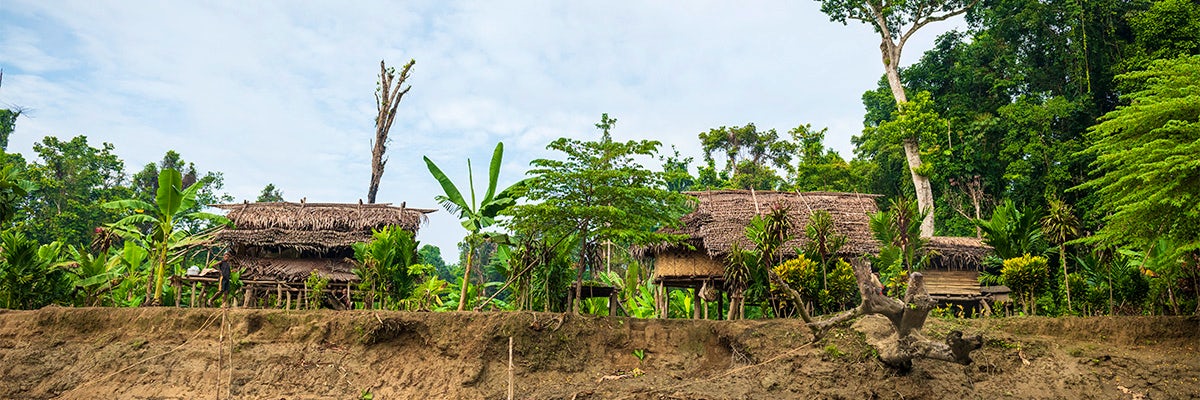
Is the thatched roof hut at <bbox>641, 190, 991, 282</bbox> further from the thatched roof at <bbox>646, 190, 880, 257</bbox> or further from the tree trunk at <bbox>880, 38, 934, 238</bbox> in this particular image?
the tree trunk at <bbox>880, 38, 934, 238</bbox>

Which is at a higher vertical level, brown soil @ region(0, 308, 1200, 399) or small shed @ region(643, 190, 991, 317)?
small shed @ region(643, 190, 991, 317)

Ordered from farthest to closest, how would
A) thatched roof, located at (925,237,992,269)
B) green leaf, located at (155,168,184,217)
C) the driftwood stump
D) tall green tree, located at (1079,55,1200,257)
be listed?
thatched roof, located at (925,237,992,269), green leaf, located at (155,168,184,217), the driftwood stump, tall green tree, located at (1079,55,1200,257)

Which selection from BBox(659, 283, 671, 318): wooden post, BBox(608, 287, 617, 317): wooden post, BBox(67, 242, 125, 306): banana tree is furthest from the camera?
BBox(659, 283, 671, 318): wooden post

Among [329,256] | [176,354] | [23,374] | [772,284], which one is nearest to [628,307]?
[772,284]

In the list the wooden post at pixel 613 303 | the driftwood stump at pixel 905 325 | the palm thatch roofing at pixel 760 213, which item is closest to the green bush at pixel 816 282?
the palm thatch roofing at pixel 760 213

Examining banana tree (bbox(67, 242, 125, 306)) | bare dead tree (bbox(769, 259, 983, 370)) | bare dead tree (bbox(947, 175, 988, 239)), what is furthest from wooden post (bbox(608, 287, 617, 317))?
bare dead tree (bbox(947, 175, 988, 239))

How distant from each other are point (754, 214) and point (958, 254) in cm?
572

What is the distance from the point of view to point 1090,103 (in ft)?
66.9

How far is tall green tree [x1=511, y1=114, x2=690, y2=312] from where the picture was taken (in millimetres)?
11391

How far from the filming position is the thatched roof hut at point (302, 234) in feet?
54.6

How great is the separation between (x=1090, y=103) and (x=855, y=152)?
1210 cm

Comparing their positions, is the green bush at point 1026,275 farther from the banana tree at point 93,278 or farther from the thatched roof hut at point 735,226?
the banana tree at point 93,278

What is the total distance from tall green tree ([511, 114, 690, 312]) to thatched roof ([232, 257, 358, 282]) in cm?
644

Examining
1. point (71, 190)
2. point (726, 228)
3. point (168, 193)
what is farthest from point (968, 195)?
point (71, 190)
